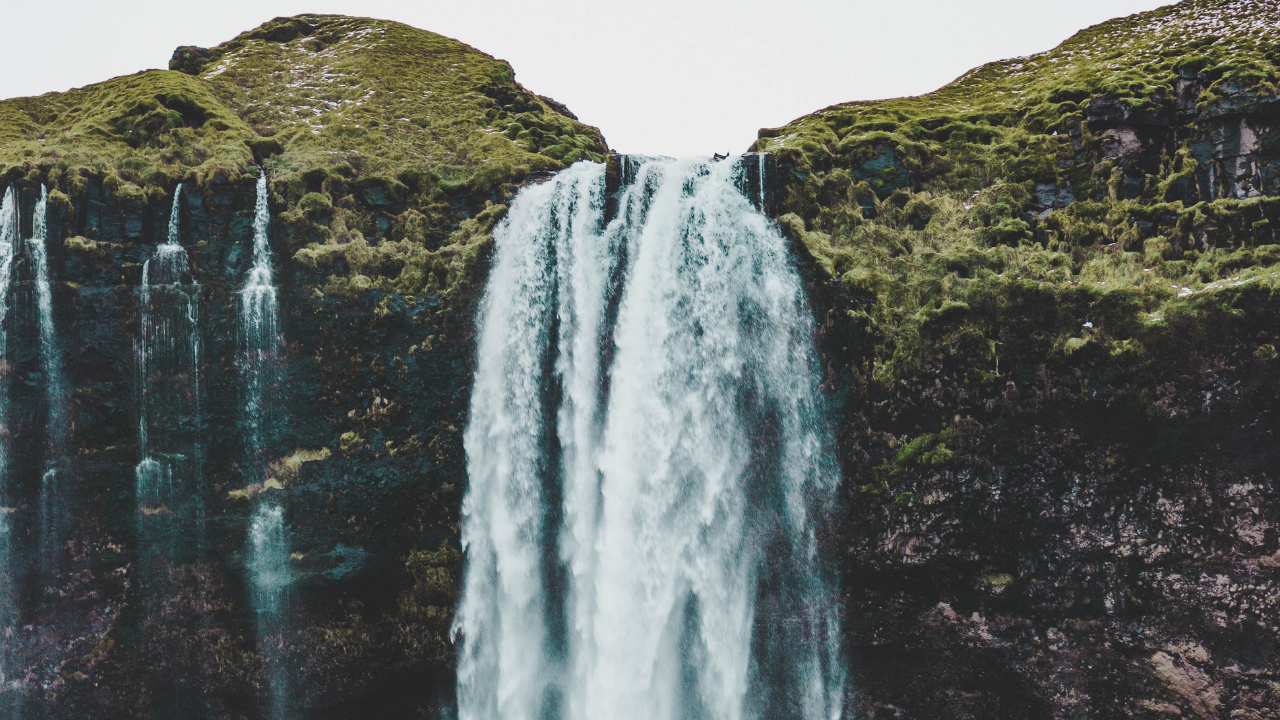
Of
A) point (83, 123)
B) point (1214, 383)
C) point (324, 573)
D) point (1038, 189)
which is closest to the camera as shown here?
point (1214, 383)

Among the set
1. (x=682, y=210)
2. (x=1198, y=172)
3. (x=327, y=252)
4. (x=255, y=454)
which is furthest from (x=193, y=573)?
(x=1198, y=172)

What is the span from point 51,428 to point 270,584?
5.64 meters

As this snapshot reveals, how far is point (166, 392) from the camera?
1487cm

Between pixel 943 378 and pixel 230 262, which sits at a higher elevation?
pixel 230 262

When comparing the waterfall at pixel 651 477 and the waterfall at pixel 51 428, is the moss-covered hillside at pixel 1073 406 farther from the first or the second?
the waterfall at pixel 51 428

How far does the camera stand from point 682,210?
50.4 feet

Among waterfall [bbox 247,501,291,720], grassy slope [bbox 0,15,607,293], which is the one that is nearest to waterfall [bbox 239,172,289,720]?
waterfall [bbox 247,501,291,720]

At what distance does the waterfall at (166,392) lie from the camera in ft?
48.3

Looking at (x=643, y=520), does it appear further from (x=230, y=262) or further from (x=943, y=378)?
(x=230, y=262)

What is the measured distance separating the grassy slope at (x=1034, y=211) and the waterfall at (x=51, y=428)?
617 inches

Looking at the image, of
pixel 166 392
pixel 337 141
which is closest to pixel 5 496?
pixel 166 392

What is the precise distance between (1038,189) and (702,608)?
38.8ft

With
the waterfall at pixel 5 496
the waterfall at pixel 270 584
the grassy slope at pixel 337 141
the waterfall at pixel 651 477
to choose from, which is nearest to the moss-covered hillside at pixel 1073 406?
the waterfall at pixel 651 477

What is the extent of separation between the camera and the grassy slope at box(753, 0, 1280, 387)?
43.3ft
